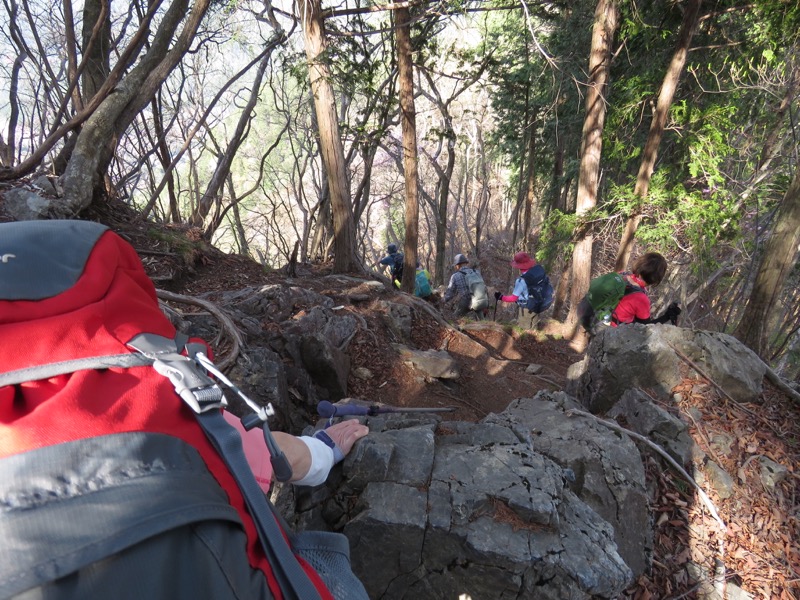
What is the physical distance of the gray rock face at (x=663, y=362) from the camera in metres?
3.88

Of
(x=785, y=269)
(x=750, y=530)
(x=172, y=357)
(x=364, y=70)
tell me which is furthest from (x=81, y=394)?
(x=364, y=70)

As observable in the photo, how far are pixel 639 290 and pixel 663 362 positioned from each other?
1321 millimetres

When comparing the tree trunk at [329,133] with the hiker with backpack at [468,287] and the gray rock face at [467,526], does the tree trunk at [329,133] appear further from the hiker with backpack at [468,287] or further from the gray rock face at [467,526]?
the gray rock face at [467,526]

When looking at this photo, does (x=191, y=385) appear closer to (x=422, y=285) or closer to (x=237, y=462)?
(x=237, y=462)

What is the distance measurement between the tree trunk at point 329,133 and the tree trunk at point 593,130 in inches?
182

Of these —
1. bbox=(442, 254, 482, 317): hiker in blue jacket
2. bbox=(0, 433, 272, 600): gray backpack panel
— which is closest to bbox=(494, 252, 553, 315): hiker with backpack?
bbox=(442, 254, 482, 317): hiker in blue jacket

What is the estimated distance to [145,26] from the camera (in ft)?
18.6

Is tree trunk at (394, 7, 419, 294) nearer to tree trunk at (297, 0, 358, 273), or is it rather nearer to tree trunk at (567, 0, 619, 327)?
tree trunk at (297, 0, 358, 273)

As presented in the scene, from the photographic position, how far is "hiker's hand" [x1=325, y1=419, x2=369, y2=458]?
2.30 m

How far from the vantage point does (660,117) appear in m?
7.77

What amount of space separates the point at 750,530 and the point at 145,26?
866 cm

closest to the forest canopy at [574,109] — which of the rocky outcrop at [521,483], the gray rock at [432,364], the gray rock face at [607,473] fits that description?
the rocky outcrop at [521,483]

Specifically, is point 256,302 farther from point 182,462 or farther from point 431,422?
point 182,462

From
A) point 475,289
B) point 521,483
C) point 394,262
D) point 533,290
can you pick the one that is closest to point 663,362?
point 521,483
